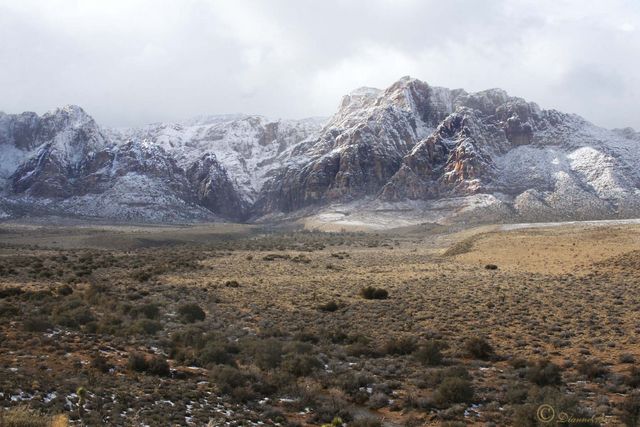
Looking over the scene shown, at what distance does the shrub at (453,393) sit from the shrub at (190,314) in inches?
484

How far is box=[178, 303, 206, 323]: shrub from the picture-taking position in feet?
73.2

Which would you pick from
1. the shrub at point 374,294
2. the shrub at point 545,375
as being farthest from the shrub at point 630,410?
the shrub at point 374,294

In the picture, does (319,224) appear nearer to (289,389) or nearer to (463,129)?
(463,129)

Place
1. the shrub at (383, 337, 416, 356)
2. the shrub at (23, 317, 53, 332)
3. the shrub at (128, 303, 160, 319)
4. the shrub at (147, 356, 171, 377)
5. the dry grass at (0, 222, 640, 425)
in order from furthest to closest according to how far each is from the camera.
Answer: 1. the shrub at (128, 303, 160, 319)
2. the shrub at (383, 337, 416, 356)
3. the shrub at (23, 317, 53, 332)
4. the shrub at (147, 356, 171, 377)
5. the dry grass at (0, 222, 640, 425)

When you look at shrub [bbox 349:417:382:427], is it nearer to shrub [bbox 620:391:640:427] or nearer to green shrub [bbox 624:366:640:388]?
shrub [bbox 620:391:640:427]

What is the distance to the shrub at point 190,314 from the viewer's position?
878 inches

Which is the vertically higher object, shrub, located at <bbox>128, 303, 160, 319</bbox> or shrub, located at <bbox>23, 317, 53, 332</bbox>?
shrub, located at <bbox>23, 317, 53, 332</bbox>

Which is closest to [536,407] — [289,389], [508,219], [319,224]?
[289,389]

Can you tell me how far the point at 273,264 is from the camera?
49.3 m

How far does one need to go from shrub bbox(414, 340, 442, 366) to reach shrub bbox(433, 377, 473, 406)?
3003 millimetres

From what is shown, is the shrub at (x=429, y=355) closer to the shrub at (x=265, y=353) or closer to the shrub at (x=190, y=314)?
the shrub at (x=265, y=353)

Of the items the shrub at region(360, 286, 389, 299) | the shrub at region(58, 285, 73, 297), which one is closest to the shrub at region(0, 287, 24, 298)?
the shrub at region(58, 285, 73, 297)

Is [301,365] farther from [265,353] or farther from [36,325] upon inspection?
[36,325]

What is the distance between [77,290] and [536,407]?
87.6 feet
